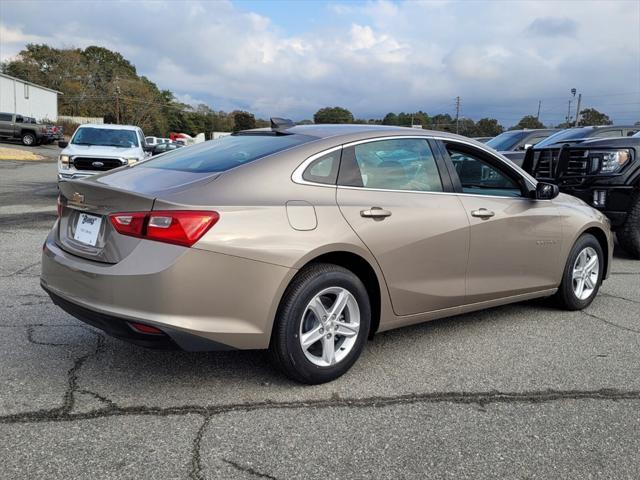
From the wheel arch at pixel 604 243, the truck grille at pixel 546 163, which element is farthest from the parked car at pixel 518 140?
the wheel arch at pixel 604 243

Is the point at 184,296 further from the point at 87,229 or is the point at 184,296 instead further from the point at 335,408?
the point at 335,408

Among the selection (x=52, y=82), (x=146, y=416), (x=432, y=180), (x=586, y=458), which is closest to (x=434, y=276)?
(x=432, y=180)

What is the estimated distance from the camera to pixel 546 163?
344 inches

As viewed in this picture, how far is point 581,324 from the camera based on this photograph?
4.95 metres

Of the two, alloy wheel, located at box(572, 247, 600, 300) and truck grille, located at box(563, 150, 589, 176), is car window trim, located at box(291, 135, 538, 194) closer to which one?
alloy wheel, located at box(572, 247, 600, 300)

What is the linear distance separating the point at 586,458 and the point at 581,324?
2419 millimetres

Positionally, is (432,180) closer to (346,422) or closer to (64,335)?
(346,422)

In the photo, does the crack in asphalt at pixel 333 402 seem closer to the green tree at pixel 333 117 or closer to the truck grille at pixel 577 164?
the green tree at pixel 333 117

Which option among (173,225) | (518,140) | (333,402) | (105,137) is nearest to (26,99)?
(105,137)

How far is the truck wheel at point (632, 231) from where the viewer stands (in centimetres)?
769

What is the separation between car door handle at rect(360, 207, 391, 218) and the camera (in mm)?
3619

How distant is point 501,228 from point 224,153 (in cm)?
221

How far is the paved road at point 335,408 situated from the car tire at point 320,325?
0.15m

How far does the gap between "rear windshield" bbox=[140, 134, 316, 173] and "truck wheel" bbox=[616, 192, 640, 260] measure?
5.79 m
